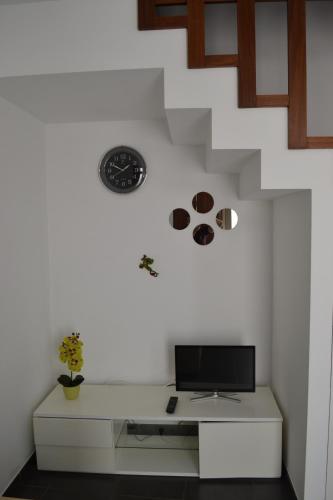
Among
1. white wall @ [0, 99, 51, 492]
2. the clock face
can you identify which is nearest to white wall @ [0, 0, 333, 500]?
white wall @ [0, 99, 51, 492]

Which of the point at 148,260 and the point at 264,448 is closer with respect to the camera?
the point at 264,448

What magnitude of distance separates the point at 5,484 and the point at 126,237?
5.95ft

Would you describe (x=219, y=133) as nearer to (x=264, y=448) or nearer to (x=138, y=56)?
(x=138, y=56)

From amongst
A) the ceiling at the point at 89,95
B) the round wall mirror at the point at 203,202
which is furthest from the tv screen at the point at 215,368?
the ceiling at the point at 89,95

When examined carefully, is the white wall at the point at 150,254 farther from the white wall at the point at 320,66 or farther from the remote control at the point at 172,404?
the white wall at the point at 320,66

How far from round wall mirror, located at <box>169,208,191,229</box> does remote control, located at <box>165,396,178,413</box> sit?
126 cm

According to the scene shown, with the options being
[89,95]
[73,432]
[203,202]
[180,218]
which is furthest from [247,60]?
[73,432]

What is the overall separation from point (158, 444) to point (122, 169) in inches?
82.4

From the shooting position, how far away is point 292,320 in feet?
7.13

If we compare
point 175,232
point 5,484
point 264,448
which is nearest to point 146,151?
point 175,232

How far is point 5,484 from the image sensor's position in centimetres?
222

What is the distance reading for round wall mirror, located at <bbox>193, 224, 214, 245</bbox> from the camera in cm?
271

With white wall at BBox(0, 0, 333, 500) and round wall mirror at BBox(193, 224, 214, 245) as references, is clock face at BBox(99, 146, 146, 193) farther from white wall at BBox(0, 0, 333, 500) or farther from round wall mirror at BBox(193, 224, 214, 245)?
white wall at BBox(0, 0, 333, 500)

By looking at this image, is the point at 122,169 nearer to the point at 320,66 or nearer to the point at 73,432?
the point at 320,66
